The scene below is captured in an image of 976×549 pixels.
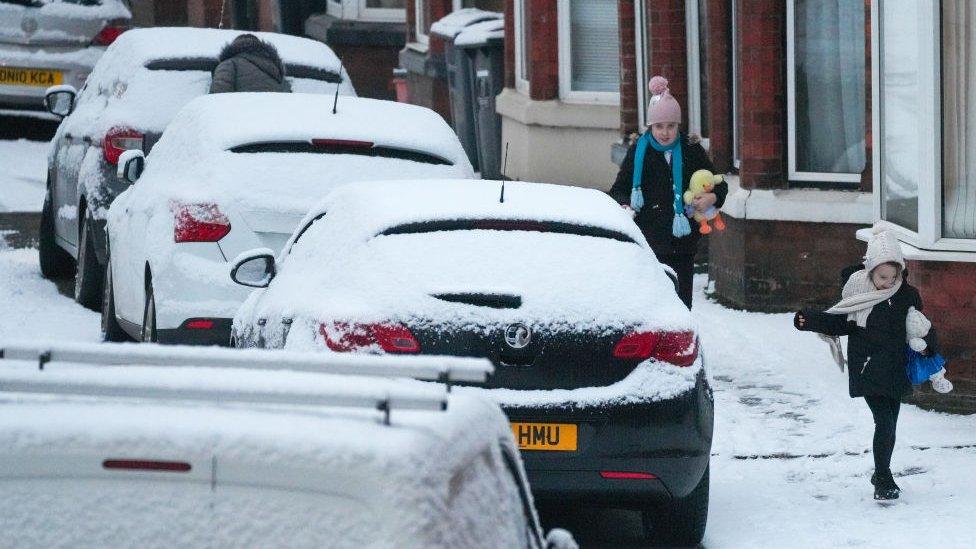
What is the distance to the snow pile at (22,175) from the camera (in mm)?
17719

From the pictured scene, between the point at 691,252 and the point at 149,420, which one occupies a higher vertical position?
the point at 149,420

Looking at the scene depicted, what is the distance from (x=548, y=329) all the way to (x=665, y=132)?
4.06 m

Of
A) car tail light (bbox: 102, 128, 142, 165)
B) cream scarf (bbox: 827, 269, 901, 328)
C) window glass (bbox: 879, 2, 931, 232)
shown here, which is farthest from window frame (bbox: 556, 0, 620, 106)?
cream scarf (bbox: 827, 269, 901, 328)

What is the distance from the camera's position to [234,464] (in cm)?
321

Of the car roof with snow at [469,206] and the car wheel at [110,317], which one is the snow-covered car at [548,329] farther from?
the car wheel at [110,317]

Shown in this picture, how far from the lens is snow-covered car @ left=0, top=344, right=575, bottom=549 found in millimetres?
3176

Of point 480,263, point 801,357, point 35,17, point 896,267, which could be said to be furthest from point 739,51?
point 35,17

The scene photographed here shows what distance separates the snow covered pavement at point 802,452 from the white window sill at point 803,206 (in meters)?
0.65

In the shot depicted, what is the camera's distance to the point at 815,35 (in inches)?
504

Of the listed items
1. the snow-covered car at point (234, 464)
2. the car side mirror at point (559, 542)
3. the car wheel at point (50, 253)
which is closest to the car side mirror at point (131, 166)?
the car wheel at point (50, 253)

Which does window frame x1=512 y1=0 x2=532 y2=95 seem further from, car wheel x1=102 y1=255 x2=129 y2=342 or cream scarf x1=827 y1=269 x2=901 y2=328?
cream scarf x1=827 y1=269 x2=901 y2=328

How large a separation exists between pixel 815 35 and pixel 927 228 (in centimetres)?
339

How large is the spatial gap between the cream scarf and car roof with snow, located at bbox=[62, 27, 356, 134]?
5.22 meters

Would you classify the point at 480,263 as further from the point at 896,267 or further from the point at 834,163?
the point at 834,163
